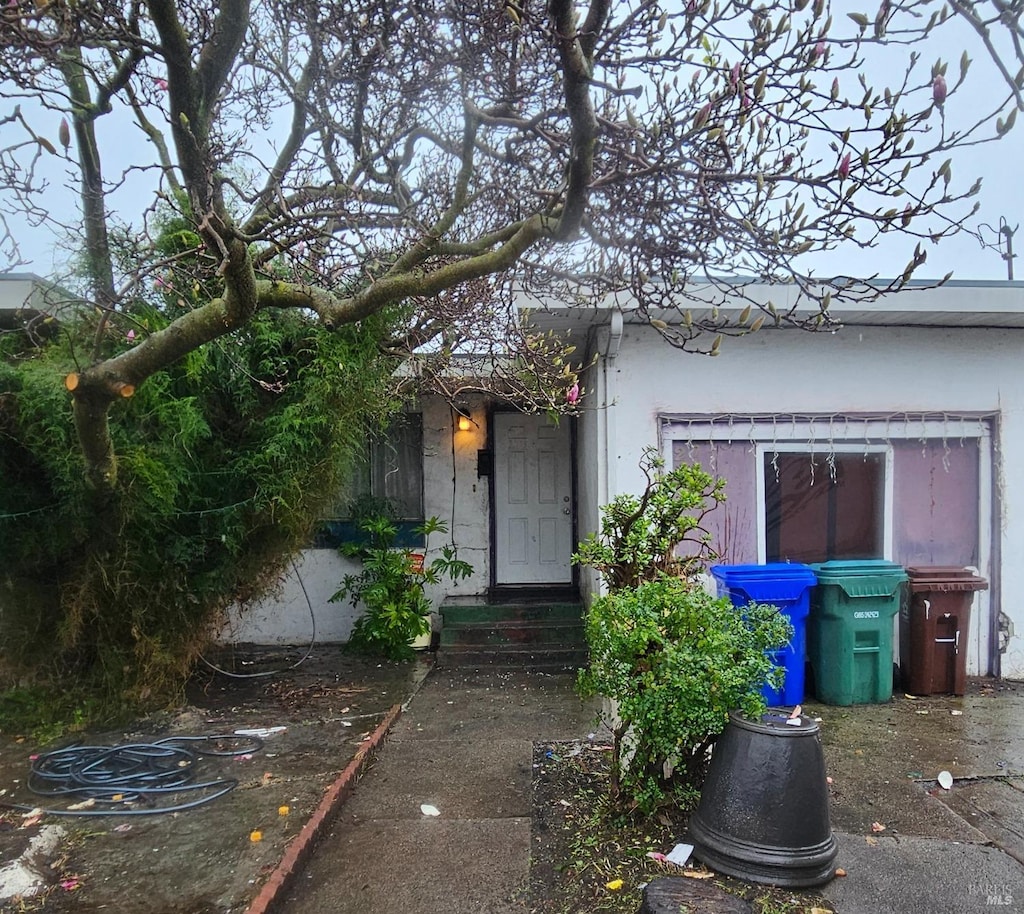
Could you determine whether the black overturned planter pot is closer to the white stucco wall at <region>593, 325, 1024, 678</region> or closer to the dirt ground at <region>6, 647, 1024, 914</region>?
the dirt ground at <region>6, 647, 1024, 914</region>

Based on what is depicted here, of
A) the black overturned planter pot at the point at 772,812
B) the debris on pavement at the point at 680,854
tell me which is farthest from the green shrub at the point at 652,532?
the debris on pavement at the point at 680,854

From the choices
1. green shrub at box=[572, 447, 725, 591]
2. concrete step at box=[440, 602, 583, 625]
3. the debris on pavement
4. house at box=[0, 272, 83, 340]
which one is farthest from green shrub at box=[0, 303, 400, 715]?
the debris on pavement

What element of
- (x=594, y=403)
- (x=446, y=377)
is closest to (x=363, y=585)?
(x=446, y=377)

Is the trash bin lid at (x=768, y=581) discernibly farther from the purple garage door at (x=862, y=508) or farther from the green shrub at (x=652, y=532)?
the green shrub at (x=652, y=532)

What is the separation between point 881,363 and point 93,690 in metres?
7.03

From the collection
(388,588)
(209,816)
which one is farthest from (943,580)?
(209,816)

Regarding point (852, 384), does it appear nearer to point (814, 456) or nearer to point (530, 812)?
point (814, 456)

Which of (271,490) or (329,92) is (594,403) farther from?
(329,92)

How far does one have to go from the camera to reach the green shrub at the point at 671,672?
10.9ft

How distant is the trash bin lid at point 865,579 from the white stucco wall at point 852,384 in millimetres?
1444

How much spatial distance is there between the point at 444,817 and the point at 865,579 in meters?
3.66

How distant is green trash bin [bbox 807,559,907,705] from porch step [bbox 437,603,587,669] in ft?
8.03

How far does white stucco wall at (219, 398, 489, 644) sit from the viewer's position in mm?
8422

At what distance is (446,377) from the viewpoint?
24.0 ft
